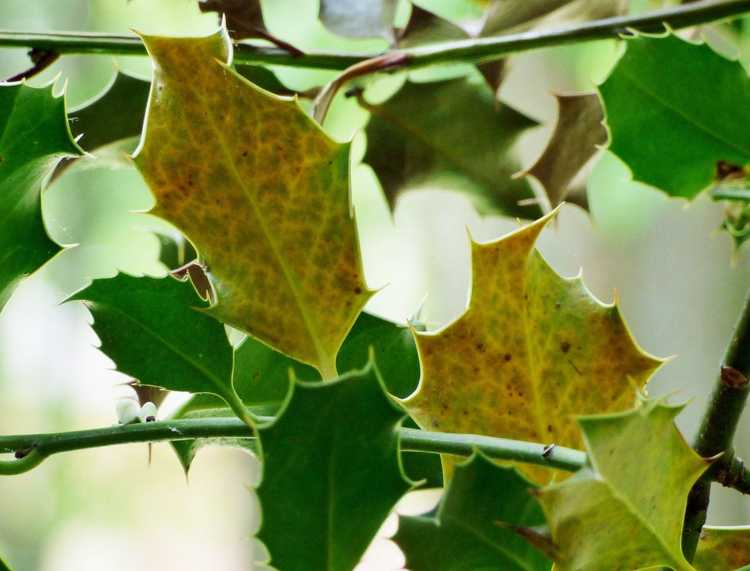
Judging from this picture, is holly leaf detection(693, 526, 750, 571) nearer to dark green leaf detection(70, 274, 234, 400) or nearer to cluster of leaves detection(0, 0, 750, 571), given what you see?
cluster of leaves detection(0, 0, 750, 571)

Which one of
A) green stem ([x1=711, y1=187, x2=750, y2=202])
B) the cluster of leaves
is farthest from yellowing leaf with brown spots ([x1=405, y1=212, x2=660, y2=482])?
green stem ([x1=711, y1=187, x2=750, y2=202])

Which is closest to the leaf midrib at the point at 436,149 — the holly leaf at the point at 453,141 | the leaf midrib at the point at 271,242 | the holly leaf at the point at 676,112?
the holly leaf at the point at 453,141

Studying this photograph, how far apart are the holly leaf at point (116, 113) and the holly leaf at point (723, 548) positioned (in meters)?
0.29

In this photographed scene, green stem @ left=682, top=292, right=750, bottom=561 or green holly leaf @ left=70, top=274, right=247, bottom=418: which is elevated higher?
green holly leaf @ left=70, top=274, right=247, bottom=418

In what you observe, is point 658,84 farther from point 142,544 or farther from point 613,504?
point 142,544

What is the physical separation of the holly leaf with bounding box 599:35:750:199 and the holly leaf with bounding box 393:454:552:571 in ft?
0.62

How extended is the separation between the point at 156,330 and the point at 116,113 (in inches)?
6.2

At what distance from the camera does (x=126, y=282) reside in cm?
29

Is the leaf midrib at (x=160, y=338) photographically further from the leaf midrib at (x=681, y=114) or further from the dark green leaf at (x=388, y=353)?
the leaf midrib at (x=681, y=114)

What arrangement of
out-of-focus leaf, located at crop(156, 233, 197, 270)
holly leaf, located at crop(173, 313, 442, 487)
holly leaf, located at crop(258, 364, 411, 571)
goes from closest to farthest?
1. holly leaf, located at crop(258, 364, 411, 571)
2. holly leaf, located at crop(173, 313, 442, 487)
3. out-of-focus leaf, located at crop(156, 233, 197, 270)

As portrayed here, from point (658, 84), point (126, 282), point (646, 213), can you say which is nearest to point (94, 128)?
point (126, 282)

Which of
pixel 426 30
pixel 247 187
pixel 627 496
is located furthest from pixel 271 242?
pixel 426 30

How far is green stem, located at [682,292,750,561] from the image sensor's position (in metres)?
0.29

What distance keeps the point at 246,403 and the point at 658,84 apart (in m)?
0.21
